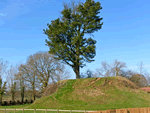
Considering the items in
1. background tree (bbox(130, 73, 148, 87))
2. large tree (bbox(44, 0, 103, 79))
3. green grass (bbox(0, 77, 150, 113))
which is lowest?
green grass (bbox(0, 77, 150, 113))

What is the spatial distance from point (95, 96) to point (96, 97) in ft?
1.10

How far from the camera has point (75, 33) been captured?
35.1 meters

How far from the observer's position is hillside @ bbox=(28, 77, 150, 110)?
79.6 feet

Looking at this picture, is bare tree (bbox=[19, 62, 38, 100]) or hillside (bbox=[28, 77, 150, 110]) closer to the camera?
hillside (bbox=[28, 77, 150, 110])

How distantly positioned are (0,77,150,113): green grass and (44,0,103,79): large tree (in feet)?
18.5

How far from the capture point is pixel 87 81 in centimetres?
3103

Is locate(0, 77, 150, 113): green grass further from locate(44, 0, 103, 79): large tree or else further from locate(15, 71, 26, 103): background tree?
locate(15, 71, 26, 103): background tree

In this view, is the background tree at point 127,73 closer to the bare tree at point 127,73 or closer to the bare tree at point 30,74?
the bare tree at point 127,73

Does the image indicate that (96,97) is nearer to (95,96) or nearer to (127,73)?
(95,96)

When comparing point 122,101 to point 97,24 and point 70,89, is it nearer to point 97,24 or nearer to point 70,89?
point 70,89

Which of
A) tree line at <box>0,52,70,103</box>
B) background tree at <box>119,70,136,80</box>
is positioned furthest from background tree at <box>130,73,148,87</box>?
tree line at <box>0,52,70,103</box>

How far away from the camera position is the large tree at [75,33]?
33.5 m

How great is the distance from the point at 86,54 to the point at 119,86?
9.32 metres

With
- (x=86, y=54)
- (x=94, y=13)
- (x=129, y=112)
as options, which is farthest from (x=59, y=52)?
(x=129, y=112)
